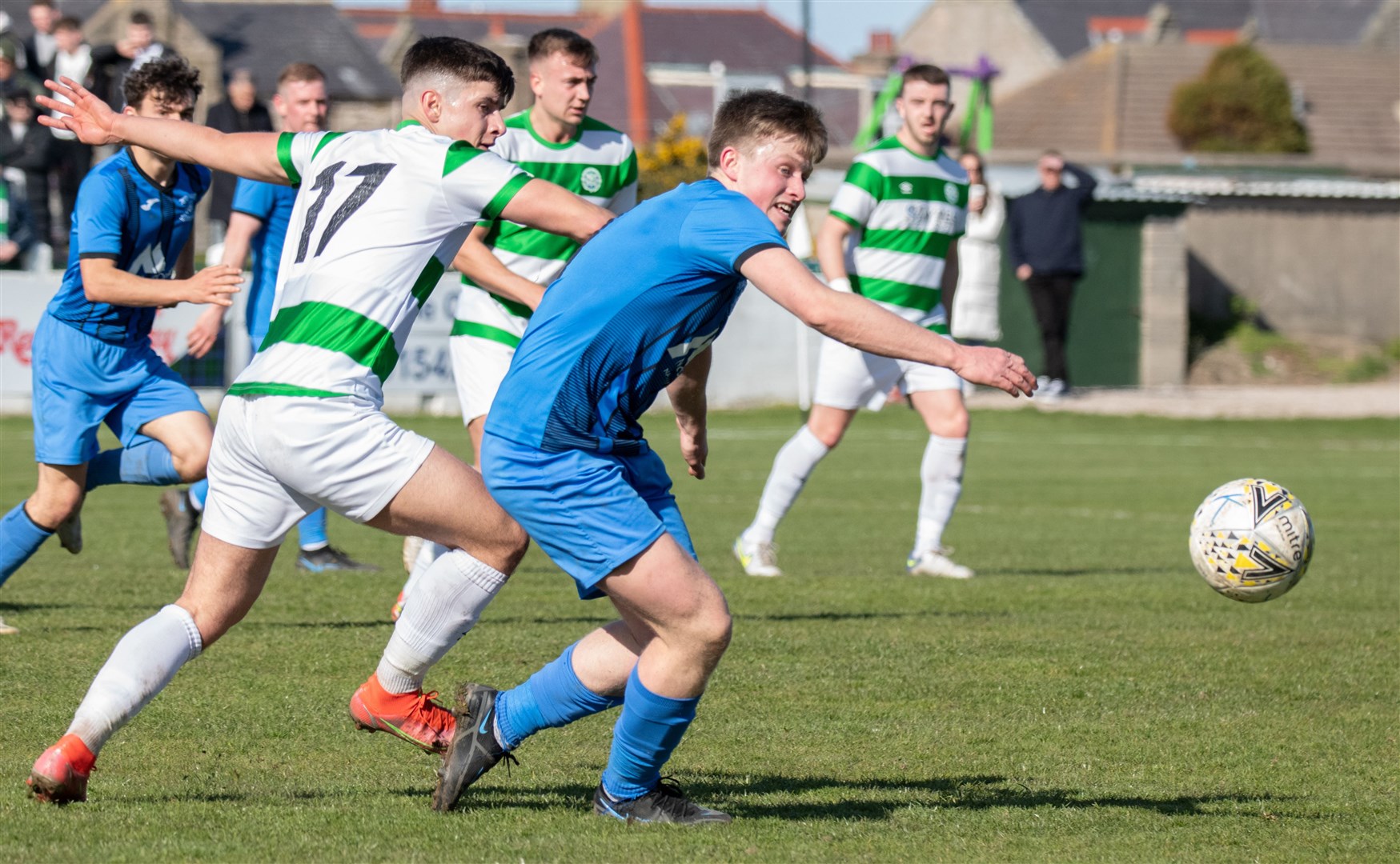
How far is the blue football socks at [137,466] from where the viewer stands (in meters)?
7.28

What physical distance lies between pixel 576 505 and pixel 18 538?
3.62 metres

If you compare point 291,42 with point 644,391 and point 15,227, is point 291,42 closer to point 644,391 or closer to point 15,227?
point 15,227

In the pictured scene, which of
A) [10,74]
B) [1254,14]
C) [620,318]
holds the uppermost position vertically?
[1254,14]

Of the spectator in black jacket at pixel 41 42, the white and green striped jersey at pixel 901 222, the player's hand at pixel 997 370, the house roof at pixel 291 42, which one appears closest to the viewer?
the player's hand at pixel 997 370

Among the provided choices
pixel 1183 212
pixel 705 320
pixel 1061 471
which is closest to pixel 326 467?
pixel 705 320

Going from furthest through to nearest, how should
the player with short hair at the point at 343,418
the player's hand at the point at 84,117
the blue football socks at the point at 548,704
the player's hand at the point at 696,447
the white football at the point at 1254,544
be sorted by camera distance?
the white football at the point at 1254,544 → the player's hand at the point at 696,447 → the player's hand at the point at 84,117 → the blue football socks at the point at 548,704 → the player with short hair at the point at 343,418

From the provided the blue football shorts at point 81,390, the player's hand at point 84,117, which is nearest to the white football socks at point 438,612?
the player's hand at point 84,117

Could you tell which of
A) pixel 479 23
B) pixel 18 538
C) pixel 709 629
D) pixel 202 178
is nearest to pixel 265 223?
pixel 202 178

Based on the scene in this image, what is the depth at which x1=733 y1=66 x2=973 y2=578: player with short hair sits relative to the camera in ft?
30.5

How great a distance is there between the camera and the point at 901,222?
9.45m

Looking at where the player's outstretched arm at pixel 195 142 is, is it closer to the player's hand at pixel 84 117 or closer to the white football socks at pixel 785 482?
the player's hand at pixel 84 117

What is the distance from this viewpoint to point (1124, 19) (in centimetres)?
7881

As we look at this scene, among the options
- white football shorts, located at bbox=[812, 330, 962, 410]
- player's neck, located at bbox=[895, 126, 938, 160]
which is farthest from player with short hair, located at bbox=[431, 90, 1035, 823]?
player's neck, located at bbox=[895, 126, 938, 160]

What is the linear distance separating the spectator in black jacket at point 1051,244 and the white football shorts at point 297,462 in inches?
686
